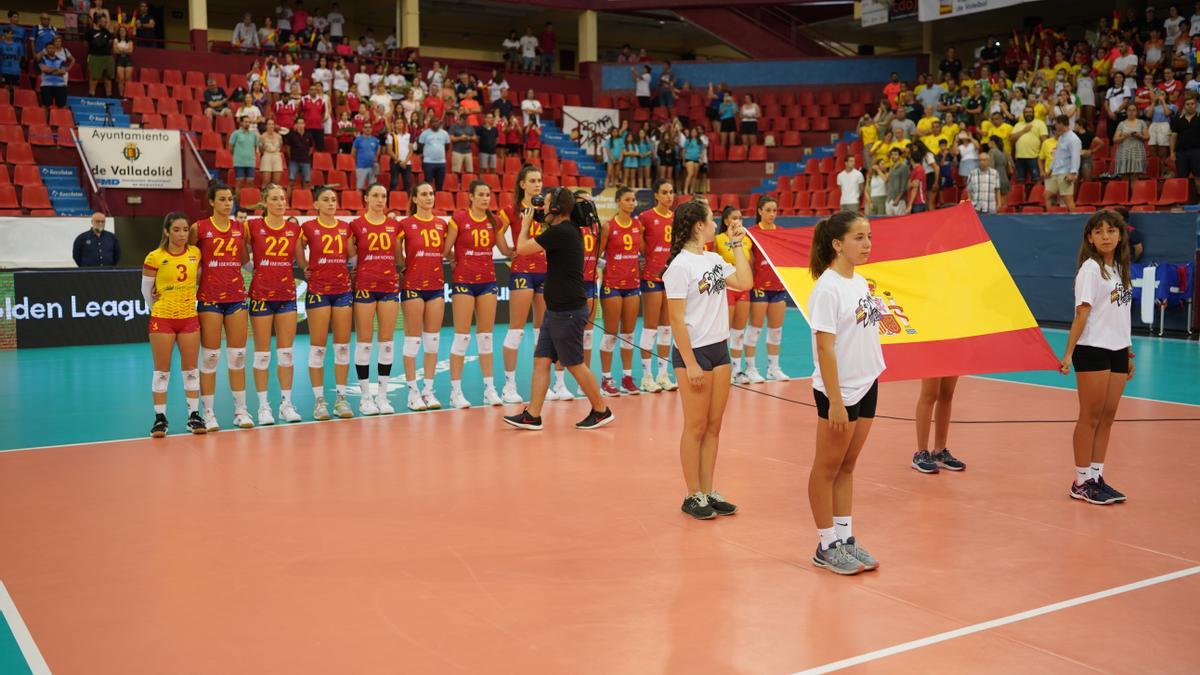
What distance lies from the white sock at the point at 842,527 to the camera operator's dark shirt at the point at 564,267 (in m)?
4.15

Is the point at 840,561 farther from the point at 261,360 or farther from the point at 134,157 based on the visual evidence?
the point at 134,157

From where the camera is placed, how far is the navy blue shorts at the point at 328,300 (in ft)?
33.3

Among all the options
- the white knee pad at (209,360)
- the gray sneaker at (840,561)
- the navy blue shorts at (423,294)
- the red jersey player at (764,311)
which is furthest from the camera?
the red jersey player at (764,311)

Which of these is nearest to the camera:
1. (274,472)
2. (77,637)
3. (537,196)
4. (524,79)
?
(77,637)

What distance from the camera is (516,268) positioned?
11094 millimetres

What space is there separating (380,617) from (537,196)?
5528 mm

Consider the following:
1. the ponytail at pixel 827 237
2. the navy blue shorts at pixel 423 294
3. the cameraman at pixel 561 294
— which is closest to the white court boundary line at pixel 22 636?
the ponytail at pixel 827 237

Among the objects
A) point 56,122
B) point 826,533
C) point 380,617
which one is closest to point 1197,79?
point 826,533

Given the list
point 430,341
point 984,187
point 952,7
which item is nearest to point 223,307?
point 430,341

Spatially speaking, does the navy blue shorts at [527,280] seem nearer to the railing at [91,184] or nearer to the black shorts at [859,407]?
the black shorts at [859,407]

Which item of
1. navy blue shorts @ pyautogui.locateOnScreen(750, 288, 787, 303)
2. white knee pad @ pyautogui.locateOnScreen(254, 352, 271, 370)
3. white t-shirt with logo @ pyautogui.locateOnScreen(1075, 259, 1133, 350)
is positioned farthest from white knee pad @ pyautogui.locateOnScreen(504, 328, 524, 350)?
white t-shirt with logo @ pyautogui.locateOnScreen(1075, 259, 1133, 350)

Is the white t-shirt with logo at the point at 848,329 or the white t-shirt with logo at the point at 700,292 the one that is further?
the white t-shirt with logo at the point at 700,292

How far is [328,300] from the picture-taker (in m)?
10.3

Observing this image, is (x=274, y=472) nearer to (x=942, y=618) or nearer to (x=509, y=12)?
(x=942, y=618)
